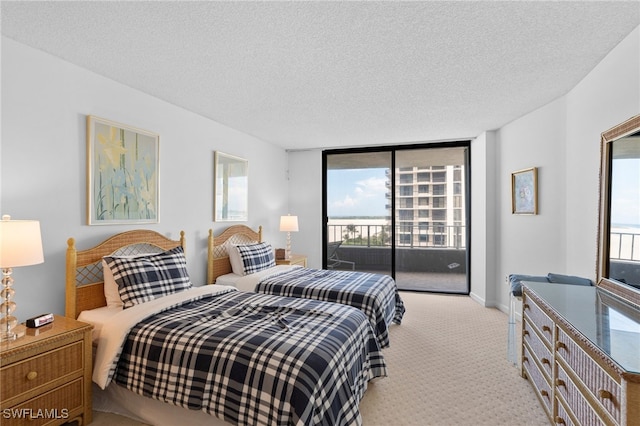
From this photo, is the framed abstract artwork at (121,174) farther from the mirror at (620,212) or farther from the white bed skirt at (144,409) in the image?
the mirror at (620,212)

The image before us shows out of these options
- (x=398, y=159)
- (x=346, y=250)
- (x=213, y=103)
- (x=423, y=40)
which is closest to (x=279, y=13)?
(x=423, y=40)

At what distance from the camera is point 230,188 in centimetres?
435

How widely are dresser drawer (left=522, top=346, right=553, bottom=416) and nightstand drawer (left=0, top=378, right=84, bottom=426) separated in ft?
9.65

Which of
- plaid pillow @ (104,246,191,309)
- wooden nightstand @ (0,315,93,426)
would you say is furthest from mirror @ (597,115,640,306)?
wooden nightstand @ (0,315,93,426)

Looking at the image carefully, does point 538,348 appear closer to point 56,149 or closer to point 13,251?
point 13,251

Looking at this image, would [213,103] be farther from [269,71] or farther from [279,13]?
[279,13]

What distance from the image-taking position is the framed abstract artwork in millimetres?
2674

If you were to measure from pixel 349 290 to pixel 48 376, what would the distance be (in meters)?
2.30

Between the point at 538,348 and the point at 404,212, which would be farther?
the point at 404,212

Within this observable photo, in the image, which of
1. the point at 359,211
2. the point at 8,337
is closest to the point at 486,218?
the point at 359,211

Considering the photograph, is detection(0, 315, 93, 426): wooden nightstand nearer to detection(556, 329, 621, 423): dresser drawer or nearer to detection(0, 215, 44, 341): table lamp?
detection(0, 215, 44, 341): table lamp

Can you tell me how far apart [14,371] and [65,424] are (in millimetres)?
526

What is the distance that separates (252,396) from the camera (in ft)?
5.42

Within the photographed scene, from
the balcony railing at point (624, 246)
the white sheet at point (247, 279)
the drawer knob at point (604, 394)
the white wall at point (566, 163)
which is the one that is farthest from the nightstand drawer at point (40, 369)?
the white wall at point (566, 163)
